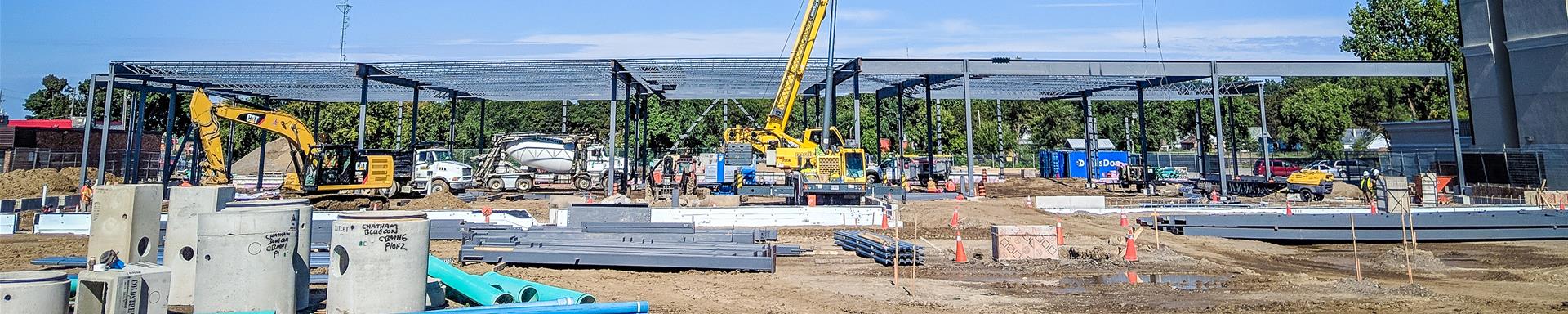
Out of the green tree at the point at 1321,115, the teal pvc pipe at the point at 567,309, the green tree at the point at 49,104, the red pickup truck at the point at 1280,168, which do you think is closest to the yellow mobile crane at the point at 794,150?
the teal pvc pipe at the point at 567,309

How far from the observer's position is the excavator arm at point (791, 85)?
26.9 meters

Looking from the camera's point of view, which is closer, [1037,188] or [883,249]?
[883,249]

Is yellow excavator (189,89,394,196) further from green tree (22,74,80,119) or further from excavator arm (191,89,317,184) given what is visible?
green tree (22,74,80,119)

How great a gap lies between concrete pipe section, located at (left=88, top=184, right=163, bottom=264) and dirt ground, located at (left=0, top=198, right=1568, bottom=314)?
389cm

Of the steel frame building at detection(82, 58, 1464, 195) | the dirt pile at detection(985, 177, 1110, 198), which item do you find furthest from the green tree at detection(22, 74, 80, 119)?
the dirt pile at detection(985, 177, 1110, 198)

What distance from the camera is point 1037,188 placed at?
3322 centimetres

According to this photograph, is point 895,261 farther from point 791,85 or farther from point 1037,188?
point 1037,188

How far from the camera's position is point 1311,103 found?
55.4 m

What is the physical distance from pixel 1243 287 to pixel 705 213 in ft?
33.1

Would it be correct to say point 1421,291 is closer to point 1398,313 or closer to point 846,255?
point 1398,313

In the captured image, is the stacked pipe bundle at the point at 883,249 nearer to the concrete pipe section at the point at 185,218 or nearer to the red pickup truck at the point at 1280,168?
the concrete pipe section at the point at 185,218

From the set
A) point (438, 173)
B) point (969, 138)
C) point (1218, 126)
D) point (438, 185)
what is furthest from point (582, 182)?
point (1218, 126)

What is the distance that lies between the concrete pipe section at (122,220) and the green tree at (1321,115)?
63574 millimetres

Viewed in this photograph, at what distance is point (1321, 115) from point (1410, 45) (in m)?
10.6
